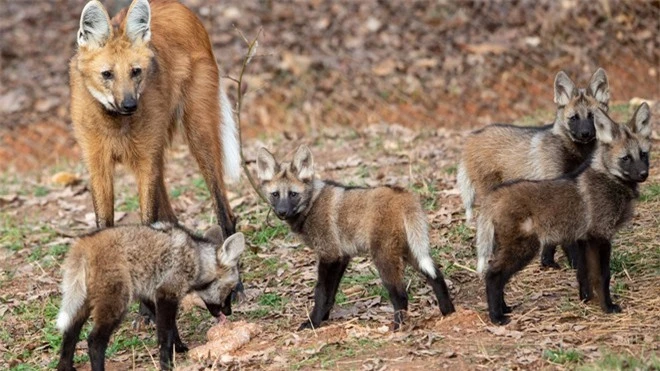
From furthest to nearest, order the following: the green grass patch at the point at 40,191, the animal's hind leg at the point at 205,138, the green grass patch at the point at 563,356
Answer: the green grass patch at the point at 40,191
the animal's hind leg at the point at 205,138
the green grass patch at the point at 563,356

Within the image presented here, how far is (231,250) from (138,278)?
0.56m

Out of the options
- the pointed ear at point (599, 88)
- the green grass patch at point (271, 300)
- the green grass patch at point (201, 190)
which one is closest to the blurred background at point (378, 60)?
the green grass patch at point (201, 190)

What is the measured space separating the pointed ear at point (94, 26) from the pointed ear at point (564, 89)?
2802 mm

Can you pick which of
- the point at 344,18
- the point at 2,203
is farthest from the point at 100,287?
the point at 344,18

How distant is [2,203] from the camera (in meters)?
8.81

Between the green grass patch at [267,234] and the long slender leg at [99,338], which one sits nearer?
the long slender leg at [99,338]

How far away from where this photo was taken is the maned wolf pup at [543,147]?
5.92m

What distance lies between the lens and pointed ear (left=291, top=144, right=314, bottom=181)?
18.3 feet

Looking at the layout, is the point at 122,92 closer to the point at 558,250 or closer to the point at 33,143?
the point at 558,250

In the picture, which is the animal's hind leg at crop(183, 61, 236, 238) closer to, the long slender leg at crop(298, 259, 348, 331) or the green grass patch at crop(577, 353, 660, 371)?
the long slender leg at crop(298, 259, 348, 331)

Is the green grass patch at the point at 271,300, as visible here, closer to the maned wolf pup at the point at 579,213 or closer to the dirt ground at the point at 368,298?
the dirt ground at the point at 368,298

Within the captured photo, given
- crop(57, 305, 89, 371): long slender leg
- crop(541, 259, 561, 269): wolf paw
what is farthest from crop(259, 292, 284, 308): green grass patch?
crop(541, 259, 561, 269): wolf paw

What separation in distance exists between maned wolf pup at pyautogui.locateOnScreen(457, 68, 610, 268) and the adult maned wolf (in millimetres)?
1709

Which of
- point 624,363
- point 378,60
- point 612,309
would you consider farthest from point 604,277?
point 378,60
